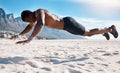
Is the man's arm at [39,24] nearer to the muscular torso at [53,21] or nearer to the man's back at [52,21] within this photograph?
the man's back at [52,21]

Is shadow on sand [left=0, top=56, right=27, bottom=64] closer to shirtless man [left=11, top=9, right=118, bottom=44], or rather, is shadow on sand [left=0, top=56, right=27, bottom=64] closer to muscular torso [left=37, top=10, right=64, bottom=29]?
shirtless man [left=11, top=9, right=118, bottom=44]

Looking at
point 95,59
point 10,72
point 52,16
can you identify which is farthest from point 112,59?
point 10,72

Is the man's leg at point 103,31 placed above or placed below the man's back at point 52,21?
below

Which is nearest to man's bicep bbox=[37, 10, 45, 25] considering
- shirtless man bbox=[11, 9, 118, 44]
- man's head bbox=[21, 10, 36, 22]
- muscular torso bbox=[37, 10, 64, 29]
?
shirtless man bbox=[11, 9, 118, 44]

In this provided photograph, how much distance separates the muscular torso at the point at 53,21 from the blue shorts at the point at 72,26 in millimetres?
130

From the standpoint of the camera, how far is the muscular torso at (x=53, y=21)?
6937mm

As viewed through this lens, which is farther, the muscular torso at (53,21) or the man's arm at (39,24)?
the muscular torso at (53,21)

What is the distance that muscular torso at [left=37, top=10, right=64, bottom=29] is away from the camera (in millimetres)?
6937

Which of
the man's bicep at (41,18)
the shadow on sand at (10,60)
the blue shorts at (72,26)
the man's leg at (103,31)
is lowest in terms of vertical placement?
the shadow on sand at (10,60)

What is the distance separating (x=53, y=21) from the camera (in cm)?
718

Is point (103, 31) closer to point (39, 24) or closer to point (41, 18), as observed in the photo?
point (41, 18)

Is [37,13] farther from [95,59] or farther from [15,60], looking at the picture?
[95,59]

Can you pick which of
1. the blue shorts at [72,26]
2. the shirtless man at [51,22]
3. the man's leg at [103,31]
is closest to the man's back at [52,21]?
the shirtless man at [51,22]

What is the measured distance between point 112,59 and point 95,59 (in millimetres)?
533
